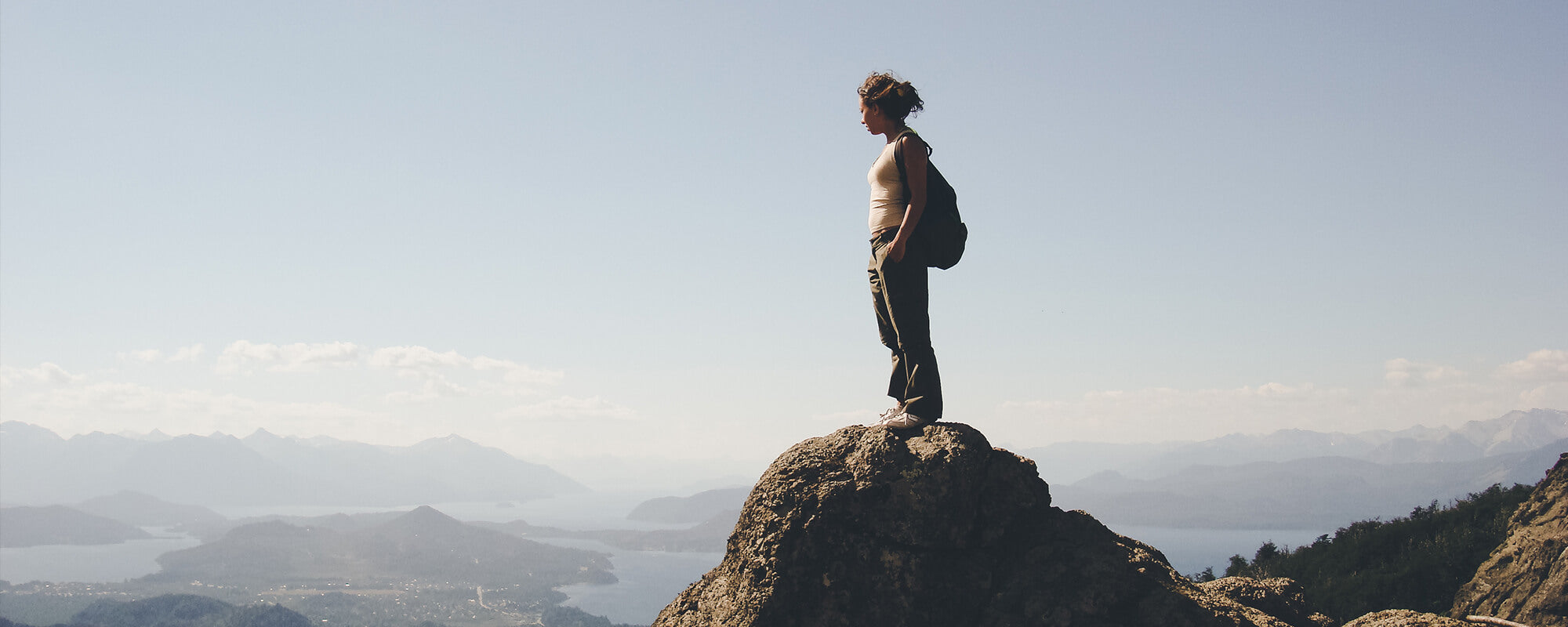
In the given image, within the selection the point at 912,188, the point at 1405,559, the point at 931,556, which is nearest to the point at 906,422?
the point at 931,556

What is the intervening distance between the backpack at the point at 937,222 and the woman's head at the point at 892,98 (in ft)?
1.18

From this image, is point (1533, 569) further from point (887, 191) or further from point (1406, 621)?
point (887, 191)

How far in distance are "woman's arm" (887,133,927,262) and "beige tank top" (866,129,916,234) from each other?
0.11 meters

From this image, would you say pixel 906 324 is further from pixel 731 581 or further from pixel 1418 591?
pixel 1418 591

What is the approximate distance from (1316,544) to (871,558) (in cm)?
4838

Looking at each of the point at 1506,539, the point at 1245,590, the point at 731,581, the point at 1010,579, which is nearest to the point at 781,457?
the point at 731,581

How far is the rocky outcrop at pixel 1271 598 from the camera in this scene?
6445mm

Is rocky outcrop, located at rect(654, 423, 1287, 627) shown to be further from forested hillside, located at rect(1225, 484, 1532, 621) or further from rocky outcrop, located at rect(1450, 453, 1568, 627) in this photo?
forested hillside, located at rect(1225, 484, 1532, 621)

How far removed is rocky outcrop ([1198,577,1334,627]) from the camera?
6.45 meters

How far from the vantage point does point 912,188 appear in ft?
20.5

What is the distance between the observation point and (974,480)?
5914mm

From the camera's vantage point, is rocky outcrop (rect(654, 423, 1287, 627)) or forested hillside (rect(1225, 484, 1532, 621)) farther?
forested hillside (rect(1225, 484, 1532, 621))

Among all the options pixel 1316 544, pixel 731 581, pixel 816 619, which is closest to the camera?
pixel 816 619

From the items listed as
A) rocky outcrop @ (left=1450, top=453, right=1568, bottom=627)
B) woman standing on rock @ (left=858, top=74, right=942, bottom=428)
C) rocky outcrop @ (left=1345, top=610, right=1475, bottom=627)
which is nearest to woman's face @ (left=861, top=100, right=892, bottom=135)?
woman standing on rock @ (left=858, top=74, right=942, bottom=428)
